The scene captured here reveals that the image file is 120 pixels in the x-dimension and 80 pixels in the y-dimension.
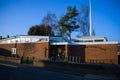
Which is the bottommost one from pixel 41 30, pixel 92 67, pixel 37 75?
pixel 37 75

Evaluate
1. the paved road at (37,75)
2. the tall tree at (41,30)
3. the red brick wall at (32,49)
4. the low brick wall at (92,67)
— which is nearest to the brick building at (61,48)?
the red brick wall at (32,49)

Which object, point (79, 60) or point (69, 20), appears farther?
point (69, 20)

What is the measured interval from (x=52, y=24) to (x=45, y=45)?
22669 millimetres

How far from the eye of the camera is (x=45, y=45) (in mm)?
36875

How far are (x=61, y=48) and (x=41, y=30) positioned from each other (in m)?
23.3

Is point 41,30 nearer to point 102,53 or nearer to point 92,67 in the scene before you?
point 102,53

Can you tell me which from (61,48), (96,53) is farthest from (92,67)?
(61,48)

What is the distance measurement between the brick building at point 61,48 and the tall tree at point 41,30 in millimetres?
15201

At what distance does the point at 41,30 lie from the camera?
59.5 m

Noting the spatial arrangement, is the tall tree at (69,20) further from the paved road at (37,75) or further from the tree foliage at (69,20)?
the paved road at (37,75)

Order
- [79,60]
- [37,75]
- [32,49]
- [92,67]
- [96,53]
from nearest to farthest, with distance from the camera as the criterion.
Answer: [37,75] → [92,67] → [96,53] → [79,60] → [32,49]

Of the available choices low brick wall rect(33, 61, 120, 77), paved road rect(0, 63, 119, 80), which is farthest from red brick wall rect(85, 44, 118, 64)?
paved road rect(0, 63, 119, 80)

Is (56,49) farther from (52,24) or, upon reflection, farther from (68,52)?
(52,24)

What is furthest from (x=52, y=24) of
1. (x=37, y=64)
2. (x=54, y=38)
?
(x=37, y=64)
